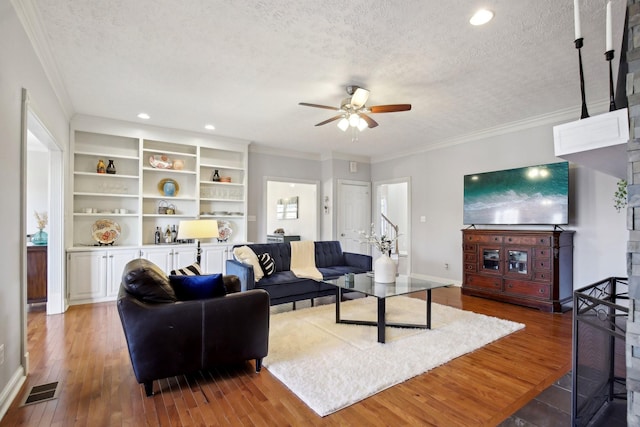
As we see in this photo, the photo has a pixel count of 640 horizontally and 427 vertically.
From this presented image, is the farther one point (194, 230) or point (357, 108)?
point (194, 230)

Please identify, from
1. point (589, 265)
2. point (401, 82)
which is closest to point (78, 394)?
point (401, 82)

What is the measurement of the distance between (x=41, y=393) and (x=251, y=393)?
1428mm

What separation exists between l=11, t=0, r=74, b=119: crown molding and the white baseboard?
2.47m

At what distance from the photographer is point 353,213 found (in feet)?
24.0

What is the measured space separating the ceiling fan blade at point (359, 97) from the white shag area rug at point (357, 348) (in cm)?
241

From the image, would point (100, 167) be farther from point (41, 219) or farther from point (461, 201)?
point (461, 201)

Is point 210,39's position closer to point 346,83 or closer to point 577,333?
point 346,83

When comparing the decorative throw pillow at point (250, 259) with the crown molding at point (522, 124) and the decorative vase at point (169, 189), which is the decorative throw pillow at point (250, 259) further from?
the crown molding at point (522, 124)

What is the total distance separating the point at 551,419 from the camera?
76.2 inches

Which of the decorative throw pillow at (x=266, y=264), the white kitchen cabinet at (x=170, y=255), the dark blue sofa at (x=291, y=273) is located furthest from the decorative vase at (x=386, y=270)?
the white kitchen cabinet at (x=170, y=255)

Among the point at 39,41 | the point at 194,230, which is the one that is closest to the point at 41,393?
the point at 194,230

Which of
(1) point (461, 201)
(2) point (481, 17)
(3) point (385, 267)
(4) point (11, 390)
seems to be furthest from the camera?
(1) point (461, 201)

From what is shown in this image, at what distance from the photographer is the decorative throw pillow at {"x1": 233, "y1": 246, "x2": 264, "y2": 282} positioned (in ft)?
13.3

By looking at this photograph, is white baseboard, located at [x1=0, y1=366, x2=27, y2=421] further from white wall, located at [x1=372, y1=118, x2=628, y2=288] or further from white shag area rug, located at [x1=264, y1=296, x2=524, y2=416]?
white wall, located at [x1=372, y1=118, x2=628, y2=288]
